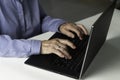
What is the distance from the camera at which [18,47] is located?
3.86 ft

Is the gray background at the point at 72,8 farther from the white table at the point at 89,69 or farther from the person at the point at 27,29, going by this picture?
the white table at the point at 89,69

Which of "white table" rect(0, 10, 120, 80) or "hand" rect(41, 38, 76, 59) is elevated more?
"hand" rect(41, 38, 76, 59)

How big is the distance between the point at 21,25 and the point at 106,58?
1.70ft

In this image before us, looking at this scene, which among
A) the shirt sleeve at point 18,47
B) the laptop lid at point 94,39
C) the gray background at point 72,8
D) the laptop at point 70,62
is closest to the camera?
the laptop lid at point 94,39

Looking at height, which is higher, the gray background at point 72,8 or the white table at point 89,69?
the white table at point 89,69

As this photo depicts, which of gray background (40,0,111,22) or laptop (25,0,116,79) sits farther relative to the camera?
gray background (40,0,111,22)

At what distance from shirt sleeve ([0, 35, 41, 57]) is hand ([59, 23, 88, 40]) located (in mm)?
249

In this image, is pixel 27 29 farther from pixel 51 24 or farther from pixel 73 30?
pixel 73 30

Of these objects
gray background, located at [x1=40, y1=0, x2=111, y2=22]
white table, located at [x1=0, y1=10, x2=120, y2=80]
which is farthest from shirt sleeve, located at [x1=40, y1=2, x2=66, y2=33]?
gray background, located at [x1=40, y1=0, x2=111, y2=22]

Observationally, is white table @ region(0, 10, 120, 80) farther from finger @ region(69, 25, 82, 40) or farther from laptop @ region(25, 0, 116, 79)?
finger @ region(69, 25, 82, 40)

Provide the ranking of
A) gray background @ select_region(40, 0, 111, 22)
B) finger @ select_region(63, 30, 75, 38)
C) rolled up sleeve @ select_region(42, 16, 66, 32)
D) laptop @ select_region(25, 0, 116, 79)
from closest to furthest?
laptop @ select_region(25, 0, 116, 79) < finger @ select_region(63, 30, 75, 38) < rolled up sleeve @ select_region(42, 16, 66, 32) < gray background @ select_region(40, 0, 111, 22)

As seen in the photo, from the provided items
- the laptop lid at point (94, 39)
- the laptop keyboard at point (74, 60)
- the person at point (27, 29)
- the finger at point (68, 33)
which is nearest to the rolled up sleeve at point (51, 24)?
the person at point (27, 29)

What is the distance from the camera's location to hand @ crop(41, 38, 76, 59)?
114 cm

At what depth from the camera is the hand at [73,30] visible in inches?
54.1
